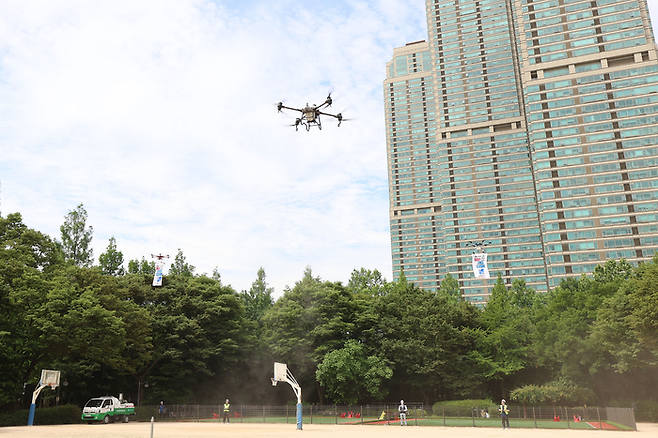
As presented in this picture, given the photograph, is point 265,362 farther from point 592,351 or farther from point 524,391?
point 592,351

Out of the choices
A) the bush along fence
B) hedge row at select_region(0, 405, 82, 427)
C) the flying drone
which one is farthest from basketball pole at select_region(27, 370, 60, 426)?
the flying drone

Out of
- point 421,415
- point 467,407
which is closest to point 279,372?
point 421,415

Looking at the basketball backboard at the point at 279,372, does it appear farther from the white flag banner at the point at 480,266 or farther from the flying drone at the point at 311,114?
the white flag banner at the point at 480,266

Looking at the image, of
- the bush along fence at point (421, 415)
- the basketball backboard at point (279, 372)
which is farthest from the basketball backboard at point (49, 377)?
the basketball backboard at point (279, 372)

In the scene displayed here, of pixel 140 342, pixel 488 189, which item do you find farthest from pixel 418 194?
pixel 140 342

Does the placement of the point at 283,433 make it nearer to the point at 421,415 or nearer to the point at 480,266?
the point at 421,415

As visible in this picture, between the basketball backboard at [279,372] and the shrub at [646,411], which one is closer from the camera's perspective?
the basketball backboard at [279,372]
